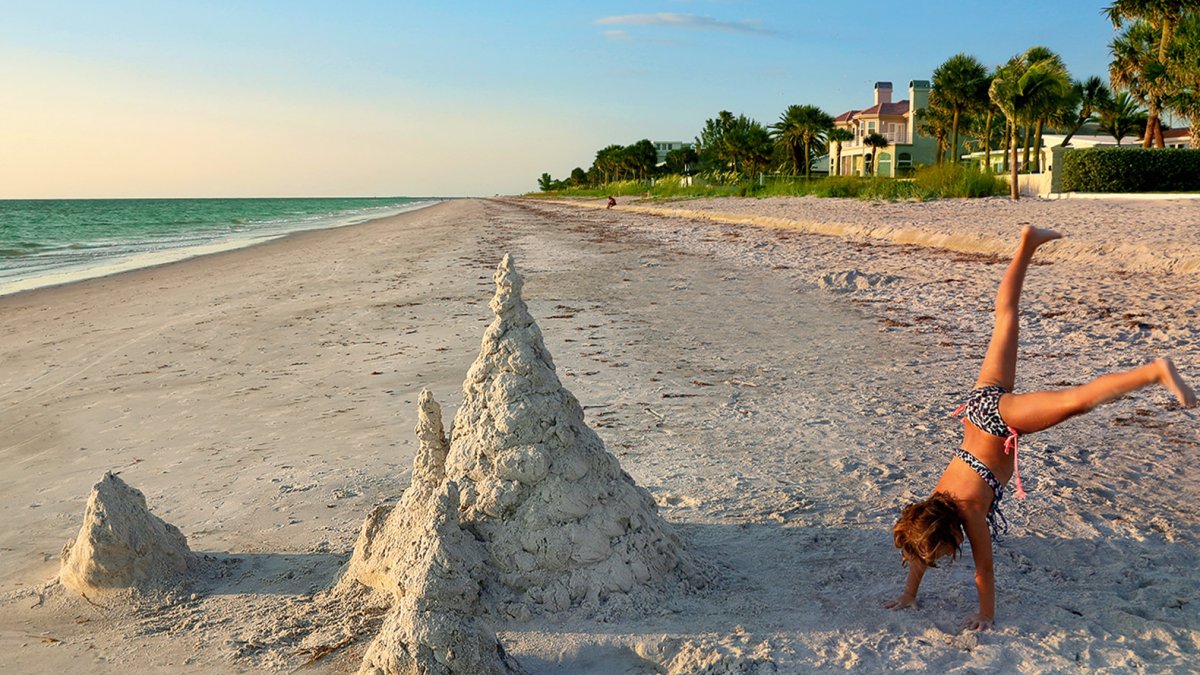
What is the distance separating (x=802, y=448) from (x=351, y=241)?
91.8ft

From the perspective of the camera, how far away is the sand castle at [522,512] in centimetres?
337

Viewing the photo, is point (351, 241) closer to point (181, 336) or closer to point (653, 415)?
point (181, 336)

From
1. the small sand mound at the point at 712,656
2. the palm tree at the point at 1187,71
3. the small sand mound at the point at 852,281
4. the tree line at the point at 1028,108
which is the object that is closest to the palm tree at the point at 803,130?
the tree line at the point at 1028,108

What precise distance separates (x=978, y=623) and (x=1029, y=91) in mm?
30444

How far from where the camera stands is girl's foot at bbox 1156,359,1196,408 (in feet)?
7.55

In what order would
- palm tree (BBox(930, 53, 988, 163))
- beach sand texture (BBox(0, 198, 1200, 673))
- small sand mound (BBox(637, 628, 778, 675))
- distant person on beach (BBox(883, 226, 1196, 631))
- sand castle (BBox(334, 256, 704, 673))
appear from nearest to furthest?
1. small sand mound (BBox(637, 628, 778, 675))
2. distant person on beach (BBox(883, 226, 1196, 631))
3. beach sand texture (BBox(0, 198, 1200, 673))
4. sand castle (BBox(334, 256, 704, 673))
5. palm tree (BBox(930, 53, 988, 163))

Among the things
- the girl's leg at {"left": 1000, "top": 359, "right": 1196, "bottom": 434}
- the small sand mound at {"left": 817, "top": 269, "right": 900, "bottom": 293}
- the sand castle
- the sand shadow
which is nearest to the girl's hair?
the girl's leg at {"left": 1000, "top": 359, "right": 1196, "bottom": 434}

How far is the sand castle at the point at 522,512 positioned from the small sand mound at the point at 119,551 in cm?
88

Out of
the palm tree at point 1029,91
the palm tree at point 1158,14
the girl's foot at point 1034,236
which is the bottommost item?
the girl's foot at point 1034,236

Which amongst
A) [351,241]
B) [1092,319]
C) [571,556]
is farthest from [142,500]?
Answer: [351,241]

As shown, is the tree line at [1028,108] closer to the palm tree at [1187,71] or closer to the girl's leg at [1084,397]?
the palm tree at [1187,71]

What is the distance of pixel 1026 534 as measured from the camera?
3.91 metres

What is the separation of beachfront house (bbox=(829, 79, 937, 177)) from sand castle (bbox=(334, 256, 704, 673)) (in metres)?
61.8

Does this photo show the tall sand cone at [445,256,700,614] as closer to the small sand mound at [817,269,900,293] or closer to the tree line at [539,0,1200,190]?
the small sand mound at [817,269,900,293]
